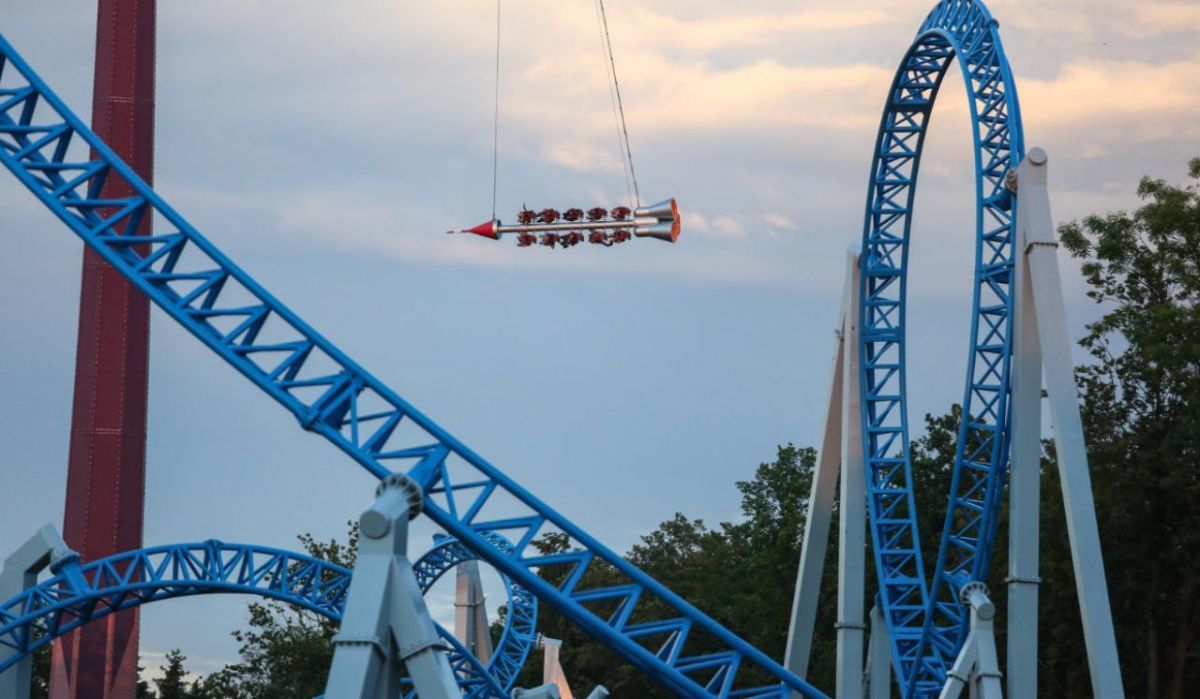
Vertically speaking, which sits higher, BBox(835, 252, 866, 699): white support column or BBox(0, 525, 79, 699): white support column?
BBox(835, 252, 866, 699): white support column

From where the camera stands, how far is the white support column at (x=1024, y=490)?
79.3 feet

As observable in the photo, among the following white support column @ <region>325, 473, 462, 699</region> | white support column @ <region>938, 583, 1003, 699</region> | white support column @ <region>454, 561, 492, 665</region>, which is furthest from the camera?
white support column @ <region>454, 561, 492, 665</region>

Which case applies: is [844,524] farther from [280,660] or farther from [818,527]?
[280,660]

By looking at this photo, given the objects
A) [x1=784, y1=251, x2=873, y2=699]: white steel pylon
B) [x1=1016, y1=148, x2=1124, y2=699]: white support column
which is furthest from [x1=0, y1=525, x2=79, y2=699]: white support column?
[x1=1016, y1=148, x2=1124, y2=699]: white support column

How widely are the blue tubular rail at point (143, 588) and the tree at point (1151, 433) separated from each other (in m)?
19.2

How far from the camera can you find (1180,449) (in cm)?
4056

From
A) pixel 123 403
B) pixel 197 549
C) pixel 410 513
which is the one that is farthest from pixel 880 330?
pixel 123 403

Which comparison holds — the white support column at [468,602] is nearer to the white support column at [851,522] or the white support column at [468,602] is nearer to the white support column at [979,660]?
the white support column at [851,522]

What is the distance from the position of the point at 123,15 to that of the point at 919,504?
76.8 feet

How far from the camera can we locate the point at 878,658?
31188 millimetres

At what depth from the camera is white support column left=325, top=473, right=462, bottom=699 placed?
1562 centimetres

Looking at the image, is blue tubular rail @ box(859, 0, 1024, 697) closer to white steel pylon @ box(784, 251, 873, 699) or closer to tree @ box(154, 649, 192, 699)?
white steel pylon @ box(784, 251, 873, 699)

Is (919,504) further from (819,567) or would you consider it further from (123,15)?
(123,15)

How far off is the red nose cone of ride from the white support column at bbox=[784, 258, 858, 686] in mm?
8337
